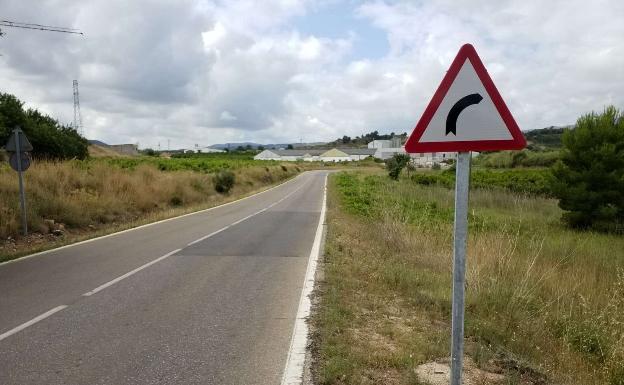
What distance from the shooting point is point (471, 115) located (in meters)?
3.43

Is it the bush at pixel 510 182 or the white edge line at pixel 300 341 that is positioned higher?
the white edge line at pixel 300 341

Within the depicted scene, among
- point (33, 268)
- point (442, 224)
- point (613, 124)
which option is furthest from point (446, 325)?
point (613, 124)

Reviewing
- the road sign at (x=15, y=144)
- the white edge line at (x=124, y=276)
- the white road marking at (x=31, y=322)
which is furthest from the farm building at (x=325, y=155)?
the white road marking at (x=31, y=322)

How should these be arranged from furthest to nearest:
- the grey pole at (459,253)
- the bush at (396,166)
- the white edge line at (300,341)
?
the bush at (396,166) < the white edge line at (300,341) < the grey pole at (459,253)

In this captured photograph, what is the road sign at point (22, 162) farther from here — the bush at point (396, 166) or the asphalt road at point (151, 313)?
the bush at point (396, 166)

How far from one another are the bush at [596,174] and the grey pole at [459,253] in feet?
70.5

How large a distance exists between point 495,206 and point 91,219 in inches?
855

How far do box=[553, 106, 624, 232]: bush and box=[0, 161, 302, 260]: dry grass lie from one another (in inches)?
710

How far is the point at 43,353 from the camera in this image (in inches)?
204

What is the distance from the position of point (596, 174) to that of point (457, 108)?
21936 millimetres

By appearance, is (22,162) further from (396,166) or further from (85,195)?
(396,166)

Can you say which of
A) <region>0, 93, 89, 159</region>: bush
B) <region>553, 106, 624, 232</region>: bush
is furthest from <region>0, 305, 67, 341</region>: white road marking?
<region>0, 93, 89, 159</region>: bush

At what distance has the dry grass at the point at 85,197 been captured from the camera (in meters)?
15.0

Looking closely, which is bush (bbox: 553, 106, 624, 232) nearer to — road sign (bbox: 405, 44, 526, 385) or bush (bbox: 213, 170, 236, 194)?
road sign (bbox: 405, 44, 526, 385)
